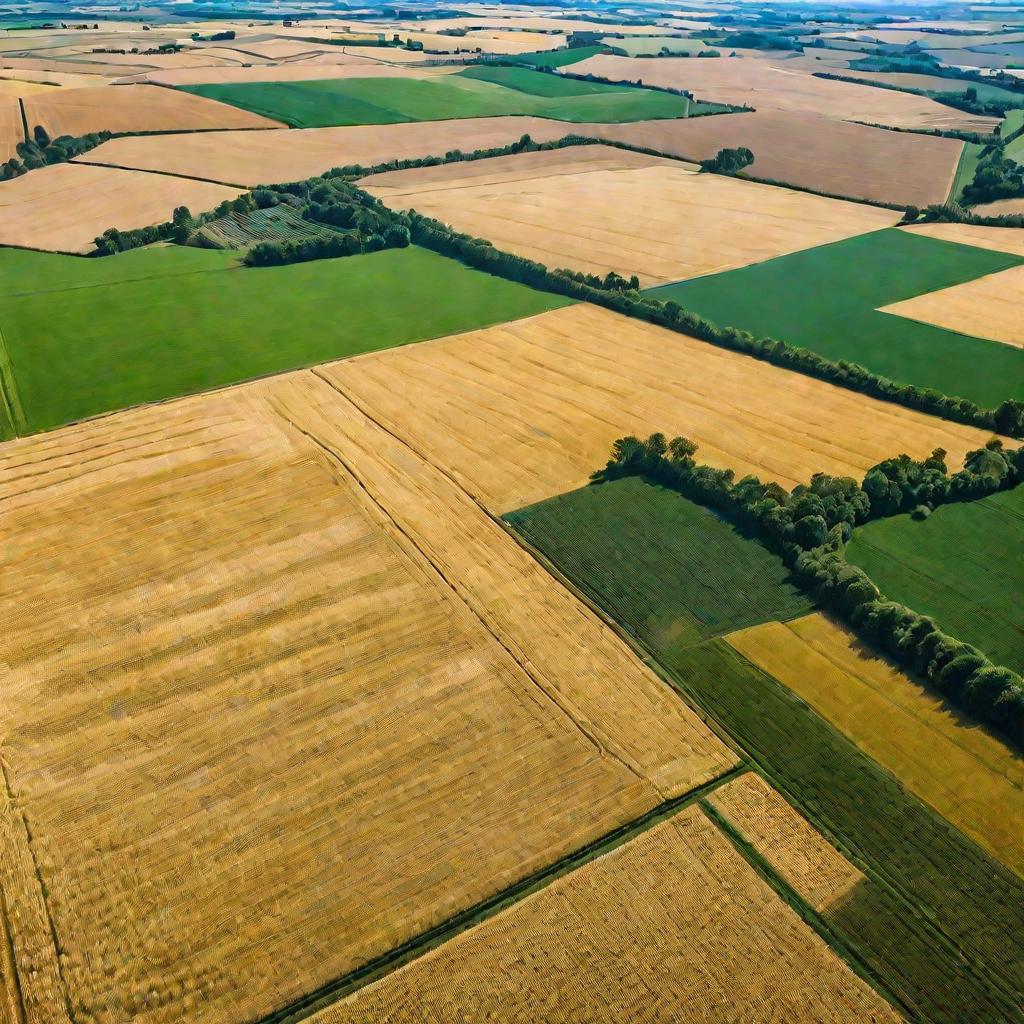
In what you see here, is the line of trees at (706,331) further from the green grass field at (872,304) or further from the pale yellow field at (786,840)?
the pale yellow field at (786,840)

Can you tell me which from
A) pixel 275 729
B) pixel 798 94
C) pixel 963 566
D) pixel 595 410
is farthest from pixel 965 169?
pixel 275 729

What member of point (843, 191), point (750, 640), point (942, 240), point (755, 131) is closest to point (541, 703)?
point (750, 640)

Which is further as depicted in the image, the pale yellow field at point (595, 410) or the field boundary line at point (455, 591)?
the pale yellow field at point (595, 410)

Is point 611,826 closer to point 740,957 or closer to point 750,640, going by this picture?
point 740,957

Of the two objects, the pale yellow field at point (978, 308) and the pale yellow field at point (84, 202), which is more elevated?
the pale yellow field at point (978, 308)

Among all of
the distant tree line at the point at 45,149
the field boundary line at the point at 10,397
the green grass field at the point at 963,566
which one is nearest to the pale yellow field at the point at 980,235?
the green grass field at the point at 963,566

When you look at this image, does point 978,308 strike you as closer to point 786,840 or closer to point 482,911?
point 786,840

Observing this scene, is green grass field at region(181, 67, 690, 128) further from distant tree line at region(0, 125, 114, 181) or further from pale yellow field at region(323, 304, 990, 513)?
pale yellow field at region(323, 304, 990, 513)
